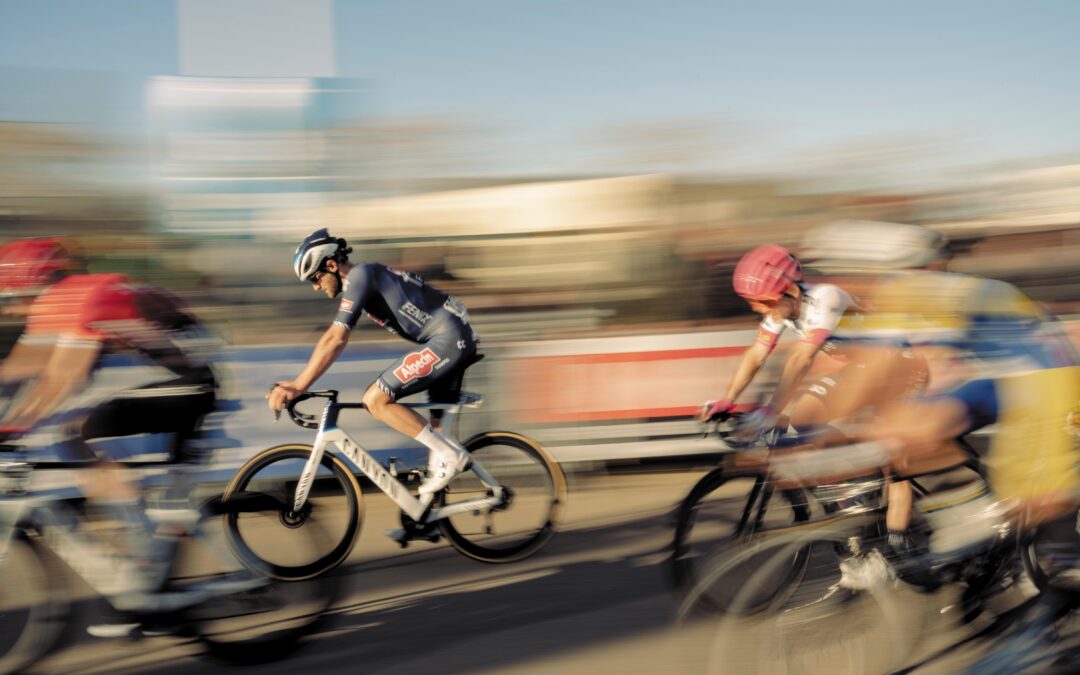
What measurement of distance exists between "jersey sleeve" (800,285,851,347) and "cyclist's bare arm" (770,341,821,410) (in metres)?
0.03

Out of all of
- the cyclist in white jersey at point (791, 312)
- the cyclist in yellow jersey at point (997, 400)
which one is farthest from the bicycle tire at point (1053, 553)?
the cyclist in white jersey at point (791, 312)

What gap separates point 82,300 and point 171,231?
3.69 m

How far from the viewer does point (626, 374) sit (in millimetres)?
7203

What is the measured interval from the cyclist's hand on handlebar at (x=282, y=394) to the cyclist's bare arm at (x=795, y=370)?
2.24 m

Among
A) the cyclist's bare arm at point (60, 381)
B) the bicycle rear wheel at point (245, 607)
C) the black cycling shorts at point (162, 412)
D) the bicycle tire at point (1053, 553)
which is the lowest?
the bicycle rear wheel at point (245, 607)

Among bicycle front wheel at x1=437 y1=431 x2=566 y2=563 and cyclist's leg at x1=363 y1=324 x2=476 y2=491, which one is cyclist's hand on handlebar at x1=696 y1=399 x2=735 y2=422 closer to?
bicycle front wheel at x1=437 y1=431 x2=566 y2=563

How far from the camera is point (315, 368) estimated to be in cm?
454

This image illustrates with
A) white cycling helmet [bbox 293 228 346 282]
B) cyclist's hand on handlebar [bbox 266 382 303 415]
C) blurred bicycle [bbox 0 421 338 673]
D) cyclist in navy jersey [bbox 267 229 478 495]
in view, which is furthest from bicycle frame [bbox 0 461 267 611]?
white cycling helmet [bbox 293 228 346 282]

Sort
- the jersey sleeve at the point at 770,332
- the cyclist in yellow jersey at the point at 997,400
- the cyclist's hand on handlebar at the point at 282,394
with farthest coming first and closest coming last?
1. the cyclist's hand on handlebar at the point at 282,394
2. the jersey sleeve at the point at 770,332
3. the cyclist in yellow jersey at the point at 997,400

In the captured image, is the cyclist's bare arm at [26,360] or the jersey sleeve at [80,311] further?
the cyclist's bare arm at [26,360]

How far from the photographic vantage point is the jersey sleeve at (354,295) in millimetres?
4629

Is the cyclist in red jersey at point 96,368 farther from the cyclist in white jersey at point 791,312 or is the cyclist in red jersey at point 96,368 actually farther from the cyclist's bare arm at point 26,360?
the cyclist in white jersey at point 791,312

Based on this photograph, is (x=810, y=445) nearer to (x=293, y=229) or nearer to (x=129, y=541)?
(x=129, y=541)

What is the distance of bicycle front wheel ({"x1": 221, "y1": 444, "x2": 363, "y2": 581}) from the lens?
407 centimetres
